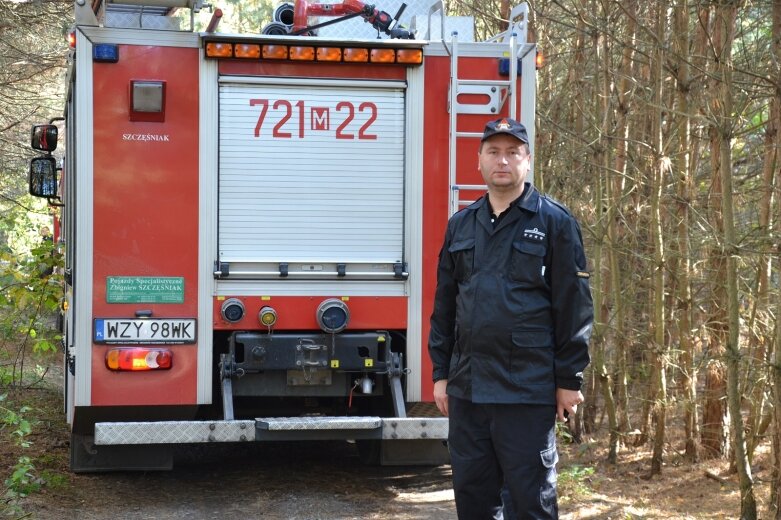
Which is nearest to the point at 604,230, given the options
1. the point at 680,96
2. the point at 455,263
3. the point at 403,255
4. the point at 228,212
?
the point at 680,96

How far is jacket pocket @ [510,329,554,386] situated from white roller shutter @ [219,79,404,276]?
2.79 metres

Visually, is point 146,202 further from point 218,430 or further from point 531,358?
point 531,358

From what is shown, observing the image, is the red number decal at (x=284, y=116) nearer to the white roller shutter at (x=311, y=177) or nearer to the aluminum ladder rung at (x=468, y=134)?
the white roller shutter at (x=311, y=177)

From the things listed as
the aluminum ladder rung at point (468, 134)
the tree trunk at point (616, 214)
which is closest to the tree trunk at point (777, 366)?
the aluminum ladder rung at point (468, 134)

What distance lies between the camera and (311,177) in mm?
6652

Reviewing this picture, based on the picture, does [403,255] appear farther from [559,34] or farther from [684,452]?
[559,34]

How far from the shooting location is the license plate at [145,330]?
6406 mm

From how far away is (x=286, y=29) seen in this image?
7.32 meters

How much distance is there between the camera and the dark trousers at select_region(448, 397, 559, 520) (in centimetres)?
399

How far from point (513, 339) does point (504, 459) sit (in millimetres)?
479

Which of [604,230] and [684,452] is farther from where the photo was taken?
[684,452]

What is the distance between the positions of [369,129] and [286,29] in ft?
3.87

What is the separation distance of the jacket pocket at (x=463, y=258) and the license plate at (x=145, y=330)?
268cm

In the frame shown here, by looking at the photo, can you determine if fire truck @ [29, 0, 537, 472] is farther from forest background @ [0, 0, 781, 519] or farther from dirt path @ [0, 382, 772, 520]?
forest background @ [0, 0, 781, 519]
